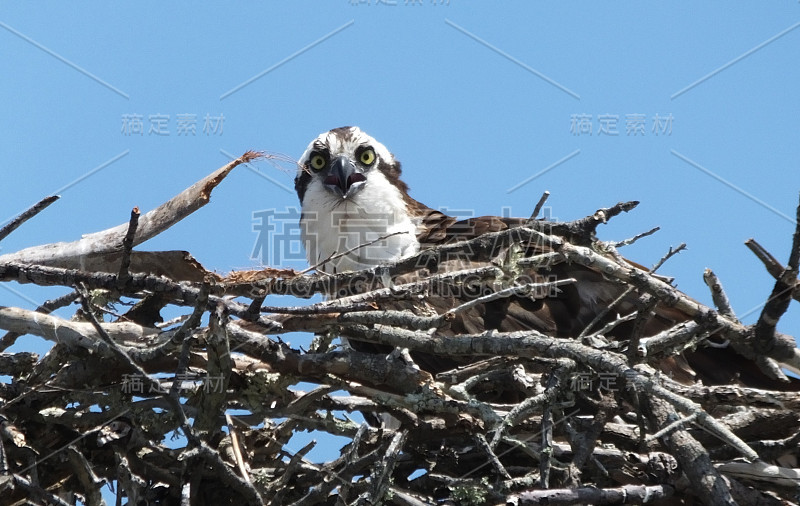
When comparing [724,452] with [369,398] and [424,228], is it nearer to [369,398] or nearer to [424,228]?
[369,398]

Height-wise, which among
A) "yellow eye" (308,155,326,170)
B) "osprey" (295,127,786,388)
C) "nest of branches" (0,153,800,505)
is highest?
"yellow eye" (308,155,326,170)

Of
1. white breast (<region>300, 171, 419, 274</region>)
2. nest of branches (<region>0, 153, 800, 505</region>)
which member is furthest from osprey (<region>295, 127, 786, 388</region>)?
nest of branches (<region>0, 153, 800, 505</region>)

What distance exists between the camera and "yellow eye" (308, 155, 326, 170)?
5.22 meters

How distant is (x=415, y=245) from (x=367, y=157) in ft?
2.77

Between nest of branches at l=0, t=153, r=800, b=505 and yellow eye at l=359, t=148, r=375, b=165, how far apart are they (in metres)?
2.16

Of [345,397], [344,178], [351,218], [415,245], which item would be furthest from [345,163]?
[345,397]

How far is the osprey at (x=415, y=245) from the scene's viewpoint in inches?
150

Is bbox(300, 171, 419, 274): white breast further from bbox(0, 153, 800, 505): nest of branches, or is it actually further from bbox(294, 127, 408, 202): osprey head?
bbox(0, 153, 800, 505): nest of branches

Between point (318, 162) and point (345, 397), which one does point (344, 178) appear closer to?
point (318, 162)

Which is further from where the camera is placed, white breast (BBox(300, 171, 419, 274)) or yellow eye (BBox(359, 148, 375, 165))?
yellow eye (BBox(359, 148, 375, 165))

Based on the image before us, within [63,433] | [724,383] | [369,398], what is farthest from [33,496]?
[724,383]

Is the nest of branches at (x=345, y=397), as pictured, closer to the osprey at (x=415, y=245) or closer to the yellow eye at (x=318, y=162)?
the osprey at (x=415, y=245)

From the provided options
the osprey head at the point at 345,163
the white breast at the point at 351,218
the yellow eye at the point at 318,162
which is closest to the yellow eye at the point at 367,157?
the osprey head at the point at 345,163

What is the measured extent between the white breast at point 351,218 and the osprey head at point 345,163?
0.04m
